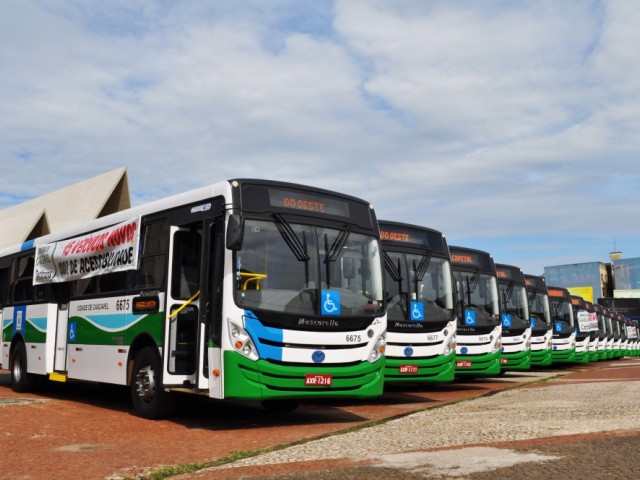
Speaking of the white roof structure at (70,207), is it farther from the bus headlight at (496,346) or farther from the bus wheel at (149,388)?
the bus wheel at (149,388)

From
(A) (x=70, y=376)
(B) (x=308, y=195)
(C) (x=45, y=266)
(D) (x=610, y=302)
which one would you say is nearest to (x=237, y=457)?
(B) (x=308, y=195)

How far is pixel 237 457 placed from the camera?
22.5ft

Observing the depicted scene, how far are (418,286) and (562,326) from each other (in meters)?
14.5

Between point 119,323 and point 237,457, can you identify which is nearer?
point 237,457

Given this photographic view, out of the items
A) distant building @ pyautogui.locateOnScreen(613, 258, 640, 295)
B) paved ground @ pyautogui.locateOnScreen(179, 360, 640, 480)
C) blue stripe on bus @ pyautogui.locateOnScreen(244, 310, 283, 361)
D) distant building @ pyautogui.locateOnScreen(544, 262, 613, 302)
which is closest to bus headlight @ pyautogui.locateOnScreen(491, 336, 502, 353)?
paved ground @ pyautogui.locateOnScreen(179, 360, 640, 480)

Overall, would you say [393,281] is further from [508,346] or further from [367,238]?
[508,346]

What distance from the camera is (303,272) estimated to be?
9.05 meters

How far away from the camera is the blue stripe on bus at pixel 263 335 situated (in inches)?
336

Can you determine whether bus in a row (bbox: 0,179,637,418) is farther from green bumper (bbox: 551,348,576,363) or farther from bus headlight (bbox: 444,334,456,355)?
green bumper (bbox: 551,348,576,363)

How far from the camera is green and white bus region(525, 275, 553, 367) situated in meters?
21.8

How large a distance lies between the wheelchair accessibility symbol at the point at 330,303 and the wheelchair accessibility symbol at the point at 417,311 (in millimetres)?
3645

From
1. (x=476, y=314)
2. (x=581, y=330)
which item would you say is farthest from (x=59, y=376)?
(x=581, y=330)

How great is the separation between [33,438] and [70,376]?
3.97 metres

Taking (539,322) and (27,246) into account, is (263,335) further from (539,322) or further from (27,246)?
(539,322)
